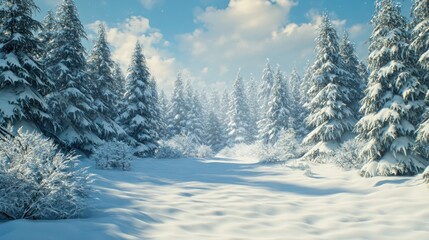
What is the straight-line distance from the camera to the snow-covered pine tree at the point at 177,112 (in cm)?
4719

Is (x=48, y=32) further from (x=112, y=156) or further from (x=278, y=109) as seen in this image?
(x=278, y=109)

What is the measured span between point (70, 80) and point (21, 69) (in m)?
5.49

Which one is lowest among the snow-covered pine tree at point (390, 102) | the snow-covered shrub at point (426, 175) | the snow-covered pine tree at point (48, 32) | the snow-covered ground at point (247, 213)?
the snow-covered ground at point (247, 213)

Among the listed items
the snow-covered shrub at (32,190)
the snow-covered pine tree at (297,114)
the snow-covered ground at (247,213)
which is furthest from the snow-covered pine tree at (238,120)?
the snow-covered shrub at (32,190)

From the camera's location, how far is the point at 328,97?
20938 mm

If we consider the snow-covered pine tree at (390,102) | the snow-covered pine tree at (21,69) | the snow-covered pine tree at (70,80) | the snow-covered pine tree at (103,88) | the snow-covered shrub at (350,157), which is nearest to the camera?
the snow-covered pine tree at (390,102)

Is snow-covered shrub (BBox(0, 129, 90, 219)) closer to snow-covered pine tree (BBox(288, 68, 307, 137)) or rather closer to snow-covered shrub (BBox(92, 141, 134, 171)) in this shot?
snow-covered shrub (BBox(92, 141, 134, 171))

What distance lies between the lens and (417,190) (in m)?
9.00

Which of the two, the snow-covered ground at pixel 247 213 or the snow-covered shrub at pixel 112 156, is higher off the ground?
the snow-covered shrub at pixel 112 156

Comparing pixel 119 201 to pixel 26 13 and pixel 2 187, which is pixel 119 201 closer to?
pixel 2 187

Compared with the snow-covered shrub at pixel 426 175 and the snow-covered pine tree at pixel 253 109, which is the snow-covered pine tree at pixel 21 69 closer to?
the snow-covered shrub at pixel 426 175

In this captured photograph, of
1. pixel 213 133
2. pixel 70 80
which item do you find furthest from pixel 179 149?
pixel 213 133

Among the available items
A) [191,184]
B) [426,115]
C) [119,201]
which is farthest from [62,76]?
[426,115]

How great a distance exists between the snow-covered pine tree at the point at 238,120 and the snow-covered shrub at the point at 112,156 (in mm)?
39821
